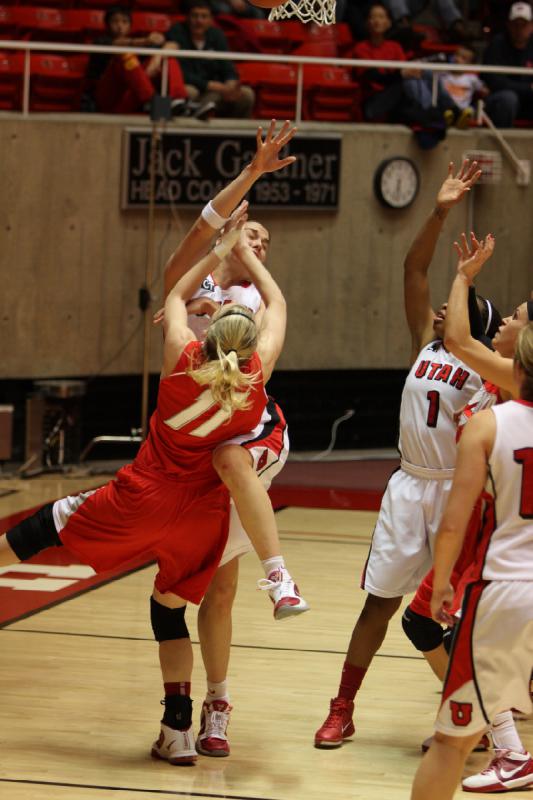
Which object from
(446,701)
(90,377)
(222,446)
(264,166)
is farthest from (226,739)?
(90,377)

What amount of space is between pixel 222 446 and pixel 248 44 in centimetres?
826

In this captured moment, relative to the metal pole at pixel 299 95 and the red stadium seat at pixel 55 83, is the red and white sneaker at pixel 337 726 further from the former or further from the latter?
the metal pole at pixel 299 95

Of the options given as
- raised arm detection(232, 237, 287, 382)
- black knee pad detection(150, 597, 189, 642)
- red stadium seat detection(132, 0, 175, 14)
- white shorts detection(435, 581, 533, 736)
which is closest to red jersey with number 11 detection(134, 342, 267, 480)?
raised arm detection(232, 237, 287, 382)

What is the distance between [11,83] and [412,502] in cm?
683

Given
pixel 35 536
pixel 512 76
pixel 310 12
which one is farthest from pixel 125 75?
pixel 35 536

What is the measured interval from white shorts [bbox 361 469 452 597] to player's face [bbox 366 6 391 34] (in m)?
7.97

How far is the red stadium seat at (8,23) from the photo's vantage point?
36.7ft

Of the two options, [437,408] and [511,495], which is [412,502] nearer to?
[437,408]

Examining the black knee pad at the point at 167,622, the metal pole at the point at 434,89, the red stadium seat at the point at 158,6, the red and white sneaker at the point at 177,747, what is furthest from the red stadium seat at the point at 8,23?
the red and white sneaker at the point at 177,747

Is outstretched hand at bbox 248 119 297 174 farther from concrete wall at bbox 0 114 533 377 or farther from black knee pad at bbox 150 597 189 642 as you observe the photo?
concrete wall at bbox 0 114 533 377

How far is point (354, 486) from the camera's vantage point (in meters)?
10.5

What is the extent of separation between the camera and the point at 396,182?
11.5 m

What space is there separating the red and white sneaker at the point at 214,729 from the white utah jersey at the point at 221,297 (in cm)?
140

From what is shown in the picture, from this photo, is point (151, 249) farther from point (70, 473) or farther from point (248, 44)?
point (248, 44)
